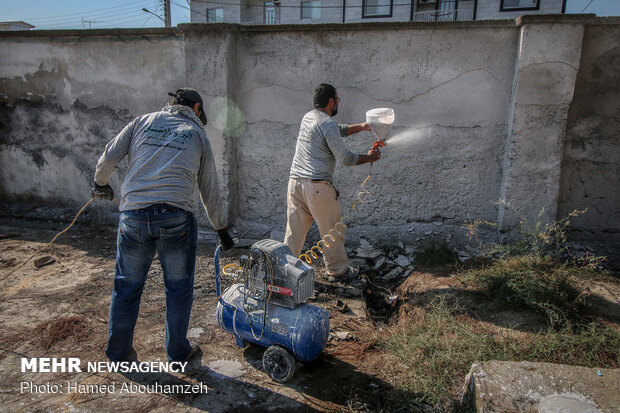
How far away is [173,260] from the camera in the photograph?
9.70 ft

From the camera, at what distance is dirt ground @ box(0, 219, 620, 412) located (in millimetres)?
2779

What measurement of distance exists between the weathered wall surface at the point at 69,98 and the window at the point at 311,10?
17.0 m

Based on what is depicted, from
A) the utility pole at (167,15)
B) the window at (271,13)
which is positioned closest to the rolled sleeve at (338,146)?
the window at (271,13)

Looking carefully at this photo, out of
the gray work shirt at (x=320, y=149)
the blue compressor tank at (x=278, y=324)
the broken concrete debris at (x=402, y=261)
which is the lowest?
the broken concrete debris at (x=402, y=261)

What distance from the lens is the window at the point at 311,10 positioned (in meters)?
Result: 21.5

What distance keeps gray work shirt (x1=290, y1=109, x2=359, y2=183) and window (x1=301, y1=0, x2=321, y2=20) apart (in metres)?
19.4

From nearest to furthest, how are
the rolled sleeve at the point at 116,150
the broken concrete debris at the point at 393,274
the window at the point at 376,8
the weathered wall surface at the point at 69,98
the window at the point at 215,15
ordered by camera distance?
1. the rolled sleeve at the point at 116,150
2. the broken concrete debris at the point at 393,274
3. the weathered wall surface at the point at 69,98
4. the window at the point at 376,8
5. the window at the point at 215,15

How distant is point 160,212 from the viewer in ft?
9.49

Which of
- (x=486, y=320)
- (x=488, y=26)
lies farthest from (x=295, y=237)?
(x=488, y=26)

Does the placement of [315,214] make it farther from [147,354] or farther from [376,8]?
[376,8]

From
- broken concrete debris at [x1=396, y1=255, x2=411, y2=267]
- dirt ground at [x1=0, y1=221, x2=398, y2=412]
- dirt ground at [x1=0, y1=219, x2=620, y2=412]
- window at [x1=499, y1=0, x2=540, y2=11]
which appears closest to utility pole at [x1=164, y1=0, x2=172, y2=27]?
window at [x1=499, y1=0, x2=540, y2=11]

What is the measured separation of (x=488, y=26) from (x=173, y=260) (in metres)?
4.48

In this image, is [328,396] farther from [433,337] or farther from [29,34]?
[29,34]

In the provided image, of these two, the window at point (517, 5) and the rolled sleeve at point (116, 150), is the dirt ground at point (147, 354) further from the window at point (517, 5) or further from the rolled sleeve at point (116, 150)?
the window at point (517, 5)
